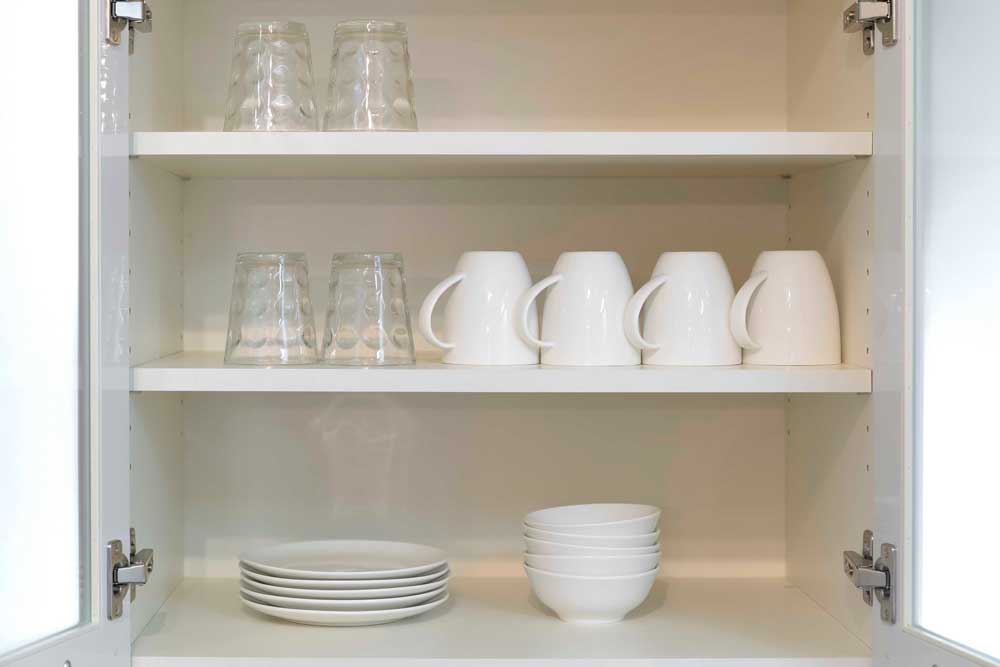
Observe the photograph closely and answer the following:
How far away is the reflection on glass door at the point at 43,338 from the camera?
3.14 feet

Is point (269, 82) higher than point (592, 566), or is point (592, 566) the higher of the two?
point (269, 82)

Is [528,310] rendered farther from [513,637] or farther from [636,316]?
[513,637]

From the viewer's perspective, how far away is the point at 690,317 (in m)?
1.20

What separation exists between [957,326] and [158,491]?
2.89 feet

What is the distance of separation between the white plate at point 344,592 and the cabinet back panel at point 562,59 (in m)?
0.58

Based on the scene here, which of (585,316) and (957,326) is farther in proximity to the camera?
(585,316)

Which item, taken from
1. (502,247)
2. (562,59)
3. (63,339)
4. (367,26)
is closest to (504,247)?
(502,247)

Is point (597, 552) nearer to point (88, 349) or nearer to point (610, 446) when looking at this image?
point (610, 446)

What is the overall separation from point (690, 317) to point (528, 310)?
0.57ft

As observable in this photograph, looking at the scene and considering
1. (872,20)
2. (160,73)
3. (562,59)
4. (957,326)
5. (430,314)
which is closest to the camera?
(957,326)

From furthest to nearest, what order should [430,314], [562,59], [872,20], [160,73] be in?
[562,59]
[160,73]
[430,314]
[872,20]

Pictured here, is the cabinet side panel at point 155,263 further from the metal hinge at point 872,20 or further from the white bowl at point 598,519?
the metal hinge at point 872,20

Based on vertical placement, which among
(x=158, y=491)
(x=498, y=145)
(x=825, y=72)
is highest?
(x=825, y=72)

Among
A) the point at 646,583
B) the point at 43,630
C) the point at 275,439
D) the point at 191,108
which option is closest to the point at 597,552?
the point at 646,583
